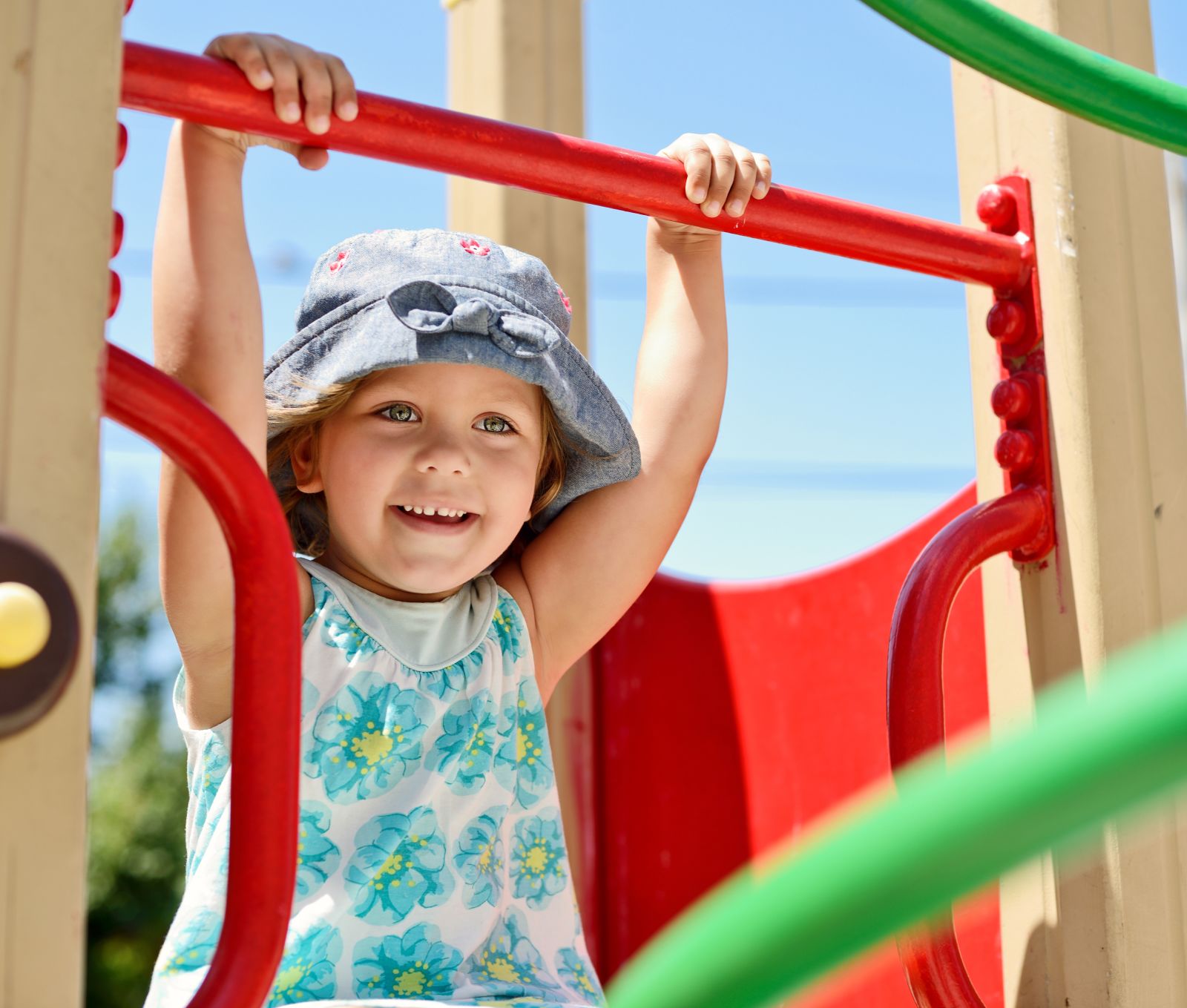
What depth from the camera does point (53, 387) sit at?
0.68 metres

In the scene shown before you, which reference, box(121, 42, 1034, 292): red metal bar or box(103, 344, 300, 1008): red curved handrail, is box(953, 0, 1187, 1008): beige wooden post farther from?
box(103, 344, 300, 1008): red curved handrail

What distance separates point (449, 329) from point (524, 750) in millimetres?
428

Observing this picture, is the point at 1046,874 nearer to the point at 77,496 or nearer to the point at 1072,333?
the point at 1072,333

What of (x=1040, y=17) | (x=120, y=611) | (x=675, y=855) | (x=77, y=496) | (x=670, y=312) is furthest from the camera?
(x=120, y=611)

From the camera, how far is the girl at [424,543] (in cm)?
113

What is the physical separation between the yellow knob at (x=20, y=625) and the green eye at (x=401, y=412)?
0.75 meters

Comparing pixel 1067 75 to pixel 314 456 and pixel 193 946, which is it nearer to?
pixel 314 456

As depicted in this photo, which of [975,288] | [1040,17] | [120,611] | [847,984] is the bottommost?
[847,984]

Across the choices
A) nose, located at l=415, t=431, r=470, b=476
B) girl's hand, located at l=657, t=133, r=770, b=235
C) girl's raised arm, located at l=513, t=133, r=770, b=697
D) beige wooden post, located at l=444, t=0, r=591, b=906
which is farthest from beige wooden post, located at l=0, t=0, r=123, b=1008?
beige wooden post, located at l=444, t=0, r=591, b=906

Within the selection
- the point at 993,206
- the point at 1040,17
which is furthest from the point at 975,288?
the point at 1040,17

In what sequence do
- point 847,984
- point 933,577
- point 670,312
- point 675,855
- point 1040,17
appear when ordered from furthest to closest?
1. point 675,855
2. point 847,984
3. point 670,312
4. point 1040,17
5. point 933,577

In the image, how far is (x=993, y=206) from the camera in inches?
53.5

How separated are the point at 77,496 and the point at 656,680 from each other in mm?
1288

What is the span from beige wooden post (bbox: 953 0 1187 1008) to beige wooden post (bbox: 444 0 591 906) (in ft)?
2.08
